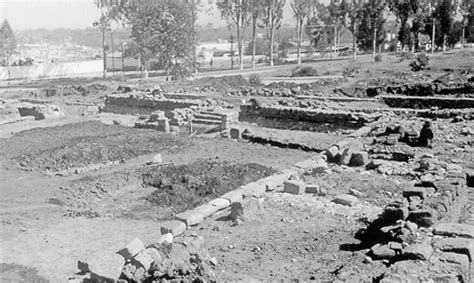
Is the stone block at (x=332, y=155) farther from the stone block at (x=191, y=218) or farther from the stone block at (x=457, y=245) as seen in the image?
the stone block at (x=457, y=245)

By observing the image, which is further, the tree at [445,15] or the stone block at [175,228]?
the tree at [445,15]

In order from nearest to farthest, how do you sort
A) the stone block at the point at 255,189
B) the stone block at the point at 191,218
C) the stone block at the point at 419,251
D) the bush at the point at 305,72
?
the stone block at the point at 419,251
the stone block at the point at 191,218
the stone block at the point at 255,189
the bush at the point at 305,72

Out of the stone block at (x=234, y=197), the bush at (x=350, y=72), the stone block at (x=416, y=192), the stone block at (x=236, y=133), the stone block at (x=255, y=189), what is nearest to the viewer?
the stone block at (x=416, y=192)

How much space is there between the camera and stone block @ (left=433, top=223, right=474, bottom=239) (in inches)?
280

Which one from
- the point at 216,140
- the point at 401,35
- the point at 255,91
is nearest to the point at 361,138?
the point at 216,140

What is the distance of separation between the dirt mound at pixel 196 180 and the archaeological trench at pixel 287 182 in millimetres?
32

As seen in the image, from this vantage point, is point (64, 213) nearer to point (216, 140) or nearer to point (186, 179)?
point (186, 179)

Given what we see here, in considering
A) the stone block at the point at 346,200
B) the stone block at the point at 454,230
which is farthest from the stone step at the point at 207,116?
the stone block at the point at 454,230

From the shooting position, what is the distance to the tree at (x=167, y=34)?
36.8m

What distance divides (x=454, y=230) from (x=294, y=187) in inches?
147

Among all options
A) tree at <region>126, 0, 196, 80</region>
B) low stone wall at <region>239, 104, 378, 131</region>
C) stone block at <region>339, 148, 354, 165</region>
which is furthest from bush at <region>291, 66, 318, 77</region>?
stone block at <region>339, 148, 354, 165</region>

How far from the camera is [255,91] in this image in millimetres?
27500

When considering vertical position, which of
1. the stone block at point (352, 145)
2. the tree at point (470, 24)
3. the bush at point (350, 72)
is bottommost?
the stone block at point (352, 145)

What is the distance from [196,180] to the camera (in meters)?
12.7
